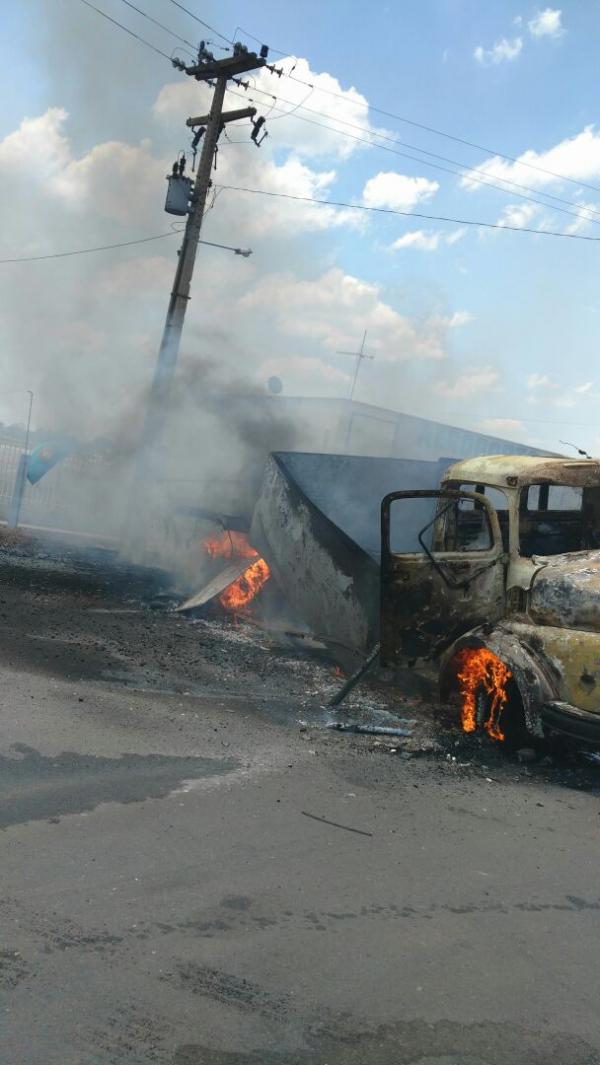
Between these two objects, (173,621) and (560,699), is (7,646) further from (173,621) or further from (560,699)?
(560,699)

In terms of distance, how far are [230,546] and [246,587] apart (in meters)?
1.50

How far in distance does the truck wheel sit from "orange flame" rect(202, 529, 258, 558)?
4.69 m

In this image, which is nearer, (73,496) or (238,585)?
(238,585)

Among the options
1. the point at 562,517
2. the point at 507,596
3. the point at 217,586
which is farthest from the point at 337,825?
the point at 217,586

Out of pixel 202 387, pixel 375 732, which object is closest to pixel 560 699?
pixel 375 732

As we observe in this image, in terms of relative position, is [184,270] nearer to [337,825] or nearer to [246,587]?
[246,587]

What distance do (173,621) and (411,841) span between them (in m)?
5.91

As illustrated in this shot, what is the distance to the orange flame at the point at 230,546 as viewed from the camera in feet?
36.0

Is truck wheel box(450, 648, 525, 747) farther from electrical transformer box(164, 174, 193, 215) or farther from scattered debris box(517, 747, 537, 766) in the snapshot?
electrical transformer box(164, 174, 193, 215)

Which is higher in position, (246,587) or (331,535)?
(331,535)

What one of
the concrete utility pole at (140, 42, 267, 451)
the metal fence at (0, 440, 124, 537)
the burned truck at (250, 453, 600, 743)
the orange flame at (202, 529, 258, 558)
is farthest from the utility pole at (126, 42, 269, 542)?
the burned truck at (250, 453, 600, 743)

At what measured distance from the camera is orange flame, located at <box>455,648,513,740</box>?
5902 millimetres

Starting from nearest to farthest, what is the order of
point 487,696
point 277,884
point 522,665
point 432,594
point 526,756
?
point 277,884 → point 522,665 → point 526,756 → point 487,696 → point 432,594

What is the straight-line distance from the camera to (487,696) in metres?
6.04
